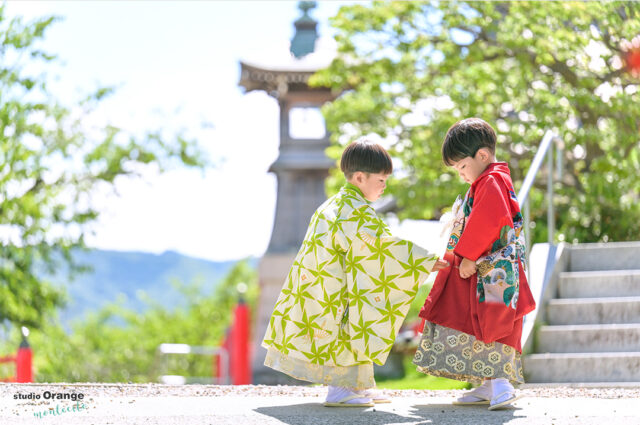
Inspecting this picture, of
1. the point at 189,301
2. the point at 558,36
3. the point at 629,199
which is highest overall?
the point at 558,36

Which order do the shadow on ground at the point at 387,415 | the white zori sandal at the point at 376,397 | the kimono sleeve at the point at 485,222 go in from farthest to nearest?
1. the white zori sandal at the point at 376,397
2. the kimono sleeve at the point at 485,222
3. the shadow on ground at the point at 387,415

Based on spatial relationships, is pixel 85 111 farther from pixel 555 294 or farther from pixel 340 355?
pixel 340 355

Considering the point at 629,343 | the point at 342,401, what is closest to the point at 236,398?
the point at 342,401

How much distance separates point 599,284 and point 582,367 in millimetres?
912

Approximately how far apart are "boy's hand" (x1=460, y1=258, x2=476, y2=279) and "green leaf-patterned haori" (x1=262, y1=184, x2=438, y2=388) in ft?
0.42

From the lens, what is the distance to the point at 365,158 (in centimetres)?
430

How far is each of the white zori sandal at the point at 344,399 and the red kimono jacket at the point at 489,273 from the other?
0.50 m

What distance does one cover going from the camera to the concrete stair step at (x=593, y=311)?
6113 mm

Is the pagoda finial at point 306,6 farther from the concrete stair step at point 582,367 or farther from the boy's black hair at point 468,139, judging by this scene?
the boy's black hair at point 468,139

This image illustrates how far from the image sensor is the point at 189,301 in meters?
37.1

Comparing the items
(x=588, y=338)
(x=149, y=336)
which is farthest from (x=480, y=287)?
(x=149, y=336)

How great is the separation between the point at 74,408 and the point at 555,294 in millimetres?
3661

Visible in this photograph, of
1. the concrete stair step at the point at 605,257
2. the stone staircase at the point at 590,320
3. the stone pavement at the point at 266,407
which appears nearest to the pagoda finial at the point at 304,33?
the concrete stair step at the point at 605,257

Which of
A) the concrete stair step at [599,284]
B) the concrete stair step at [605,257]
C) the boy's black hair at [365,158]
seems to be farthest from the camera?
the concrete stair step at [605,257]
